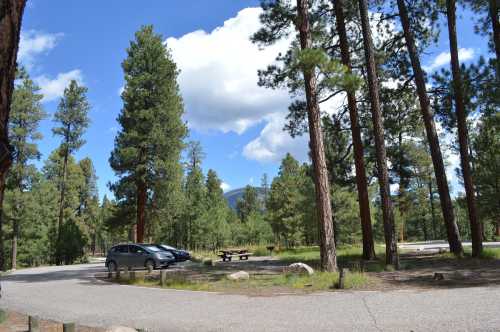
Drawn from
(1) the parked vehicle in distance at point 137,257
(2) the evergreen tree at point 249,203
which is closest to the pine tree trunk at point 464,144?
(1) the parked vehicle in distance at point 137,257

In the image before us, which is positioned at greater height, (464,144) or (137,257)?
(464,144)

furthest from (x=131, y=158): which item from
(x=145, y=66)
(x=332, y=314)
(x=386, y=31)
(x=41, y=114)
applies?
(x=332, y=314)

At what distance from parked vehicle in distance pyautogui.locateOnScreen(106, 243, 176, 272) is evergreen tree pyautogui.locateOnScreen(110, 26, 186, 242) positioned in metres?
6.02

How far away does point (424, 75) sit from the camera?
812 inches

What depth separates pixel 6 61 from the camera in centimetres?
244

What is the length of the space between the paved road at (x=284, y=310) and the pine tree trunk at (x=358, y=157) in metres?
9.22

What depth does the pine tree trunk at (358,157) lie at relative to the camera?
1970 cm

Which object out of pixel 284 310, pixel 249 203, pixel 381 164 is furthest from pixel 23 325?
pixel 249 203

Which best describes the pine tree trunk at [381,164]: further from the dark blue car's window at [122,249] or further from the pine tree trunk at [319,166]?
the dark blue car's window at [122,249]

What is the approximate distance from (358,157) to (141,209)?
53.3 ft

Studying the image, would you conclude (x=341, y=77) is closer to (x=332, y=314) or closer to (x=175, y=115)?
(x=332, y=314)

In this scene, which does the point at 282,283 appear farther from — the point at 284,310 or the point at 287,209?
the point at 287,209

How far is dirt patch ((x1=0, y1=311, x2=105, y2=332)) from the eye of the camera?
820 centimetres

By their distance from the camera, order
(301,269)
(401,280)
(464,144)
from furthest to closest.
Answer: (464,144) < (301,269) < (401,280)
